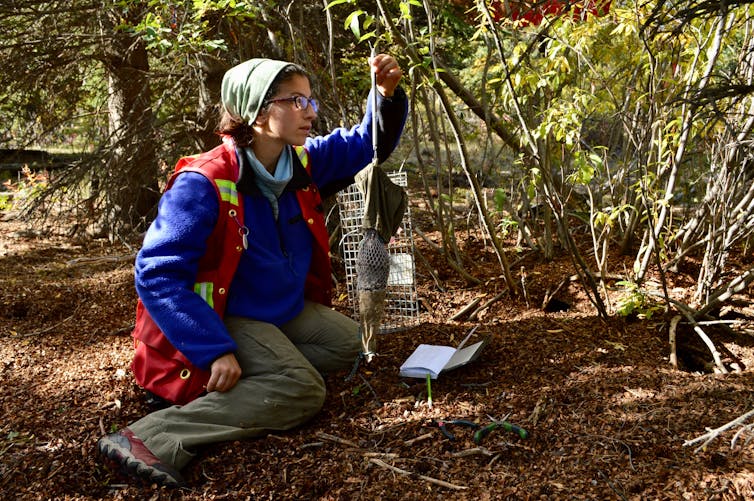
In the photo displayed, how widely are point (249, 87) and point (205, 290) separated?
2.61 feet

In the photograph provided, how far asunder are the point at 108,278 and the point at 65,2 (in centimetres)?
209

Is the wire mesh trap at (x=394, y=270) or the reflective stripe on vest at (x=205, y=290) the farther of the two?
the wire mesh trap at (x=394, y=270)

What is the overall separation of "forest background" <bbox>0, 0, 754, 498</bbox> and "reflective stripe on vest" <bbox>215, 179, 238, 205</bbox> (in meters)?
0.80

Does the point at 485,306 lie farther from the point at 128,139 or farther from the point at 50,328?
the point at 128,139

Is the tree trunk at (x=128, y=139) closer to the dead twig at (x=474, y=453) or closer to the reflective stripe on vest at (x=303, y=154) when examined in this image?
the reflective stripe on vest at (x=303, y=154)

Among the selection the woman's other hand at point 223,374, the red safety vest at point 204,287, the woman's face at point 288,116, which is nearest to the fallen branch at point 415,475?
the woman's other hand at point 223,374

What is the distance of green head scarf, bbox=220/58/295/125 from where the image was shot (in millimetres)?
2455

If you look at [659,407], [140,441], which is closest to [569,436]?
[659,407]

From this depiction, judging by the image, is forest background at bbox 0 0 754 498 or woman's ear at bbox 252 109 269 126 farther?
forest background at bbox 0 0 754 498

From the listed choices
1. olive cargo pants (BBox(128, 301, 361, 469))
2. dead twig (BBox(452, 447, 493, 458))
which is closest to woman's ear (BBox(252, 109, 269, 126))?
olive cargo pants (BBox(128, 301, 361, 469))

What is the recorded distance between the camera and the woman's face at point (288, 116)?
2480mm

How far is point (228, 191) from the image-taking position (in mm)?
2467

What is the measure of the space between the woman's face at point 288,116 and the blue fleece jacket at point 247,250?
190 millimetres

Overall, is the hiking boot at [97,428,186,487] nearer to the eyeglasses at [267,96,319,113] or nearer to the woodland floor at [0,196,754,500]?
the woodland floor at [0,196,754,500]
